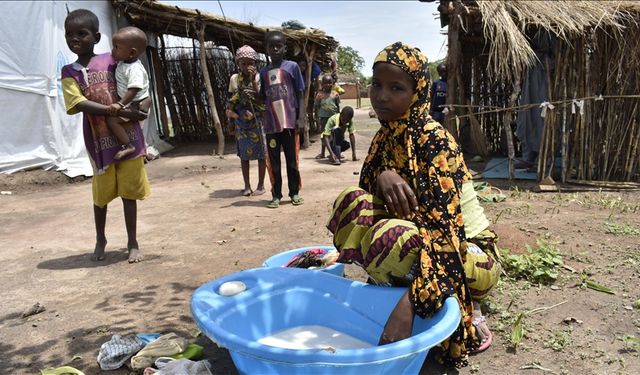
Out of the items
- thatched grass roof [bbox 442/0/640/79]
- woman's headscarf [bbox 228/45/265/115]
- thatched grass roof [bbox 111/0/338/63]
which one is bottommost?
woman's headscarf [bbox 228/45/265/115]

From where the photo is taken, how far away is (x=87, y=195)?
638 cm

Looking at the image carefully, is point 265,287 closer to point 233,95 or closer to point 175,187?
point 233,95

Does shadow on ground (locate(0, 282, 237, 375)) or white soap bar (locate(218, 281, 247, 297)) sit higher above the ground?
white soap bar (locate(218, 281, 247, 297))

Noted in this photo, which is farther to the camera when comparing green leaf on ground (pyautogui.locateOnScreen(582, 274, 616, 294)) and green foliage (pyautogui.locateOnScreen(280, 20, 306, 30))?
Result: green foliage (pyautogui.locateOnScreen(280, 20, 306, 30))

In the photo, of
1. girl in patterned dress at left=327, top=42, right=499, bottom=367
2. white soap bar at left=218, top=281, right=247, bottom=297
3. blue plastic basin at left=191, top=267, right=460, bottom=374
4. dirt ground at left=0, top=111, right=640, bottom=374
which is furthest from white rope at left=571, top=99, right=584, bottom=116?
white soap bar at left=218, top=281, right=247, bottom=297

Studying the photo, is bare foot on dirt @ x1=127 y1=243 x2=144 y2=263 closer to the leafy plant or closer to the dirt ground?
the dirt ground

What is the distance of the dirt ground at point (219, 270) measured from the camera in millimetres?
2400

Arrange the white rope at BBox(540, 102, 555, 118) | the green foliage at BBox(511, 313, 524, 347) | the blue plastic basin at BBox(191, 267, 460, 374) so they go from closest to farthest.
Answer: the blue plastic basin at BBox(191, 267, 460, 374) → the green foliage at BBox(511, 313, 524, 347) → the white rope at BBox(540, 102, 555, 118)

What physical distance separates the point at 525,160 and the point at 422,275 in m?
5.39

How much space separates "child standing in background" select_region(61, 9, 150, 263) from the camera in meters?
3.30

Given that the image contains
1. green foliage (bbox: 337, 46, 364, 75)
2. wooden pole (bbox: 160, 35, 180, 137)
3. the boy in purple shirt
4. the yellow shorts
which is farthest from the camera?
green foliage (bbox: 337, 46, 364, 75)

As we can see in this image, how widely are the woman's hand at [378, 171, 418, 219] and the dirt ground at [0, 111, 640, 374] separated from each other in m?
0.73

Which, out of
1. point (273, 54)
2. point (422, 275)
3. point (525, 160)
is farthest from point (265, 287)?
point (525, 160)

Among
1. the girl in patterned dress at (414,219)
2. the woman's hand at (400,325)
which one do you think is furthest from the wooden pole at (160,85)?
the woman's hand at (400,325)
